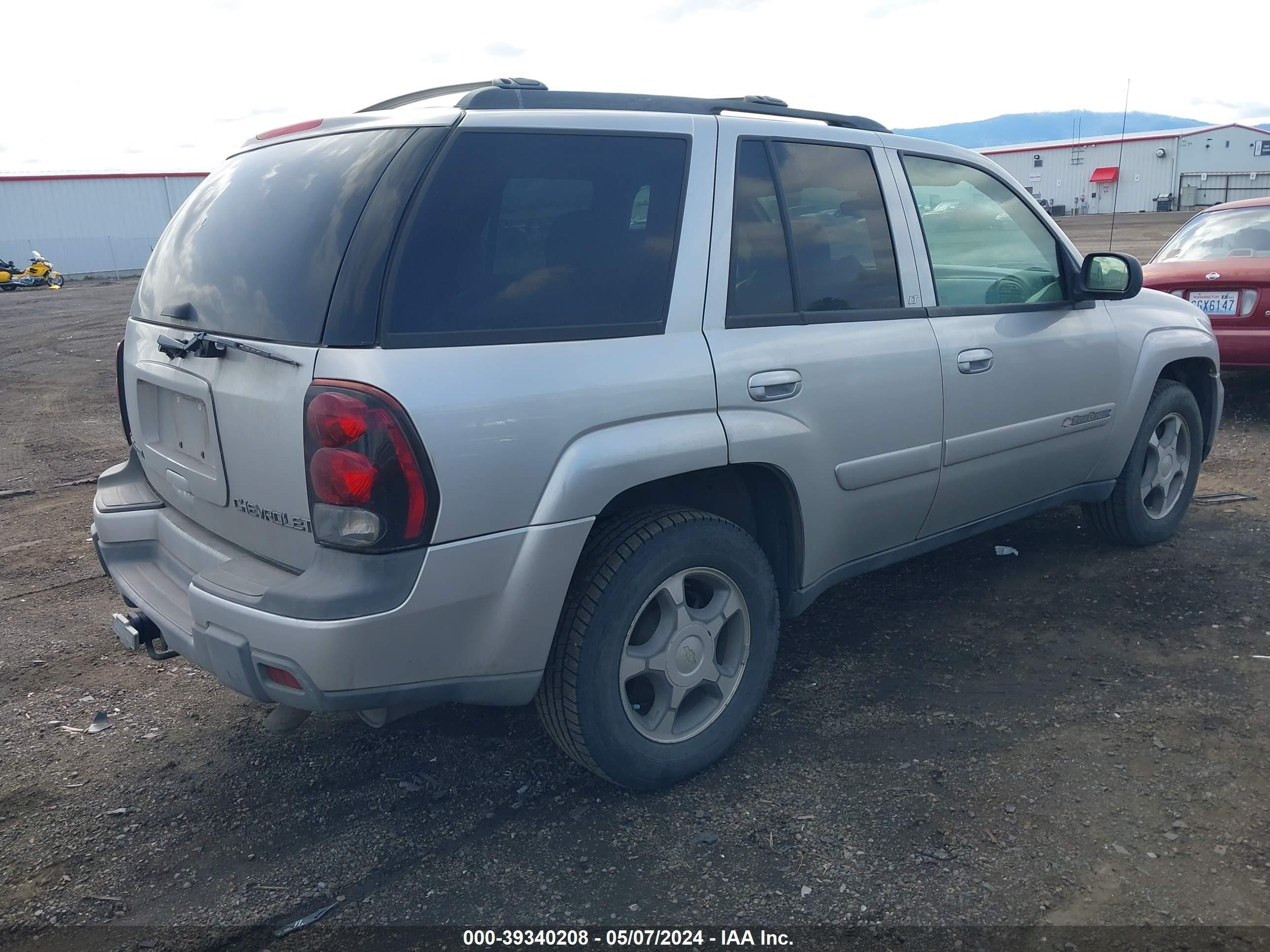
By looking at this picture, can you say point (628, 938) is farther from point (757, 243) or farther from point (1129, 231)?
point (1129, 231)

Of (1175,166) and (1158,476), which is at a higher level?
(1175,166)

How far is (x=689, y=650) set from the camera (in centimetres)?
296

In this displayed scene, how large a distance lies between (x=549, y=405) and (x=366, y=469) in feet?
1.56

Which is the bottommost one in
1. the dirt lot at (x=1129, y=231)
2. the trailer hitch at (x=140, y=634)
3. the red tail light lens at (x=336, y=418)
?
the dirt lot at (x=1129, y=231)

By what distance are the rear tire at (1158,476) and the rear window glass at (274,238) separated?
3.72 meters

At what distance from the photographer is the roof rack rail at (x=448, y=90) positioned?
283cm

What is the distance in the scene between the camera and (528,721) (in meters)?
3.43

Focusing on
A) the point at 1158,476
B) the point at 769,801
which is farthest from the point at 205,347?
the point at 1158,476

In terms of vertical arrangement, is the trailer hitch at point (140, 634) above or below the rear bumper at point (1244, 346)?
above

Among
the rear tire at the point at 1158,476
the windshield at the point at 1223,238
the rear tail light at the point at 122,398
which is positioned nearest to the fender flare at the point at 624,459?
the rear tail light at the point at 122,398

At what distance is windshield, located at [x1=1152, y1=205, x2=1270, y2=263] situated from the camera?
7.76 m

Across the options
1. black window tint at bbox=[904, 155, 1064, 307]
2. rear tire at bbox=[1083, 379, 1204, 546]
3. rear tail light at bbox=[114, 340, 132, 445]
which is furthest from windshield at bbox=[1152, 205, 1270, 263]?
rear tail light at bbox=[114, 340, 132, 445]

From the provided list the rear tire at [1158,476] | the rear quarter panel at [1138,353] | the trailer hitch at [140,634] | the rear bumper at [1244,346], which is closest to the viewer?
the trailer hitch at [140,634]

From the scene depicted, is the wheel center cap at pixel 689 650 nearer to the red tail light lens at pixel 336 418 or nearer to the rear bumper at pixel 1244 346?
the red tail light lens at pixel 336 418
